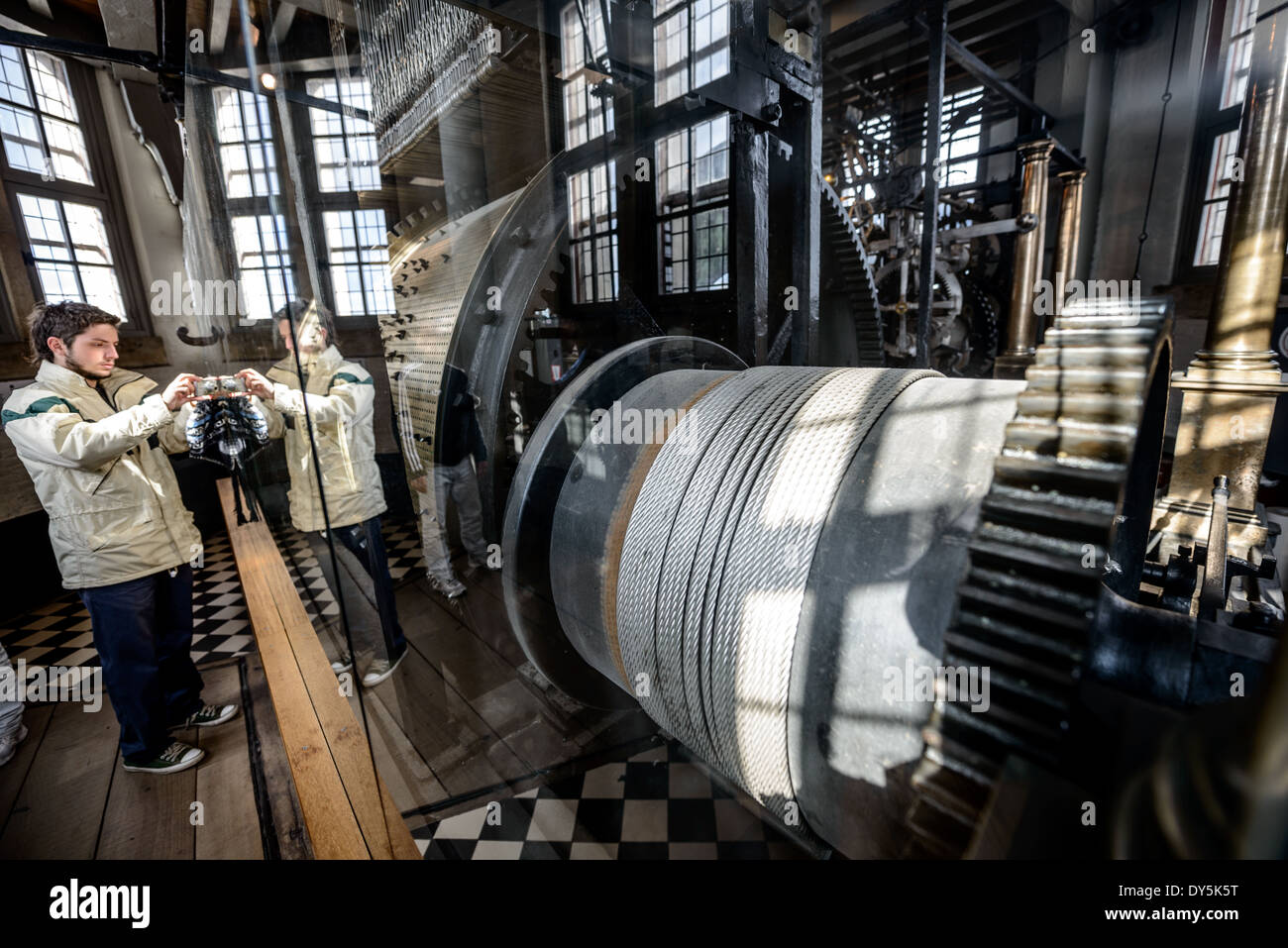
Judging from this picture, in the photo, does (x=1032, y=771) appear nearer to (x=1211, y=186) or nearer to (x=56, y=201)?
(x=56, y=201)

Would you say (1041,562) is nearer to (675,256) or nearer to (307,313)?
(307,313)

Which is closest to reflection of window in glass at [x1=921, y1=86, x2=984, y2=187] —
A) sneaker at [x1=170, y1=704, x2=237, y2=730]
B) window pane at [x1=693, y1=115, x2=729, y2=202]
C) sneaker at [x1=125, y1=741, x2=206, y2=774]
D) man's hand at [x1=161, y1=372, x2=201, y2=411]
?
window pane at [x1=693, y1=115, x2=729, y2=202]

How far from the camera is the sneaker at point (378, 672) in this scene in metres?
1.63

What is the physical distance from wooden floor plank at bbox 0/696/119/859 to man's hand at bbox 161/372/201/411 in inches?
64.6

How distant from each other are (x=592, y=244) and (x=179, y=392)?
164 centimetres

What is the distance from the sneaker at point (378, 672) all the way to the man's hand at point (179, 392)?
0.98m

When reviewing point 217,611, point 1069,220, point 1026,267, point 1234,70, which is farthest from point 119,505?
point 1234,70

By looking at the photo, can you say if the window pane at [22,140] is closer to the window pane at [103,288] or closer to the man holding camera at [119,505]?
the window pane at [103,288]

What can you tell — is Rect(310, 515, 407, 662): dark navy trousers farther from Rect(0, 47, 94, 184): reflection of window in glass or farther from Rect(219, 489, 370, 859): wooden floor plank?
Rect(0, 47, 94, 184): reflection of window in glass

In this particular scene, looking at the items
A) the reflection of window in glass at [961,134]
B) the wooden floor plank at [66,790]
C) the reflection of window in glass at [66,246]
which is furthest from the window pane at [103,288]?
the reflection of window in glass at [961,134]

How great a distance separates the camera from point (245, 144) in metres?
1.17

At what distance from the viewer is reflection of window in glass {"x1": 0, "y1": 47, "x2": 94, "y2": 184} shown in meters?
1.18

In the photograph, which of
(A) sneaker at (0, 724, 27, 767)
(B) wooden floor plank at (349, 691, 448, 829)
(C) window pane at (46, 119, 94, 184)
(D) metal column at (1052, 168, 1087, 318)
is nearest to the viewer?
(C) window pane at (46, 119, 94, 184)

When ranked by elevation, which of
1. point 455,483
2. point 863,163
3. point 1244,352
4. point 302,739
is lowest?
point 302,739
